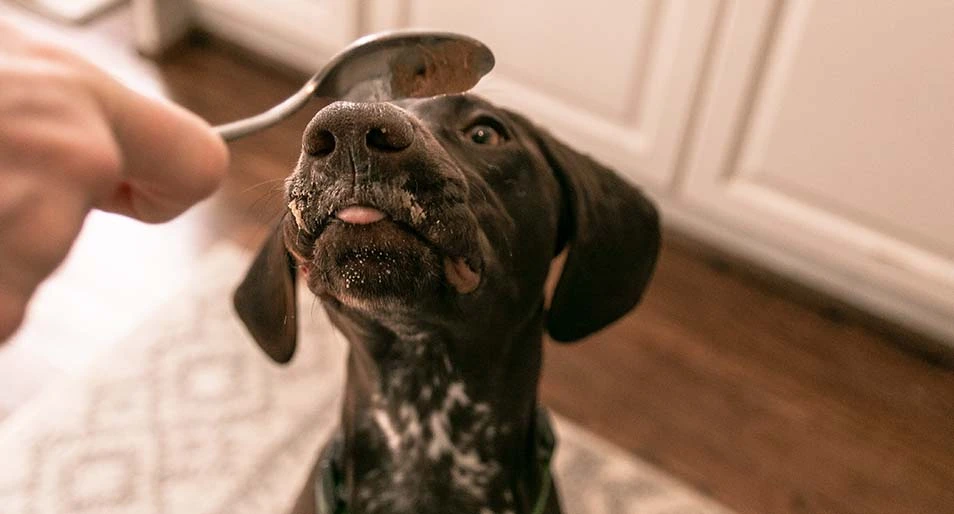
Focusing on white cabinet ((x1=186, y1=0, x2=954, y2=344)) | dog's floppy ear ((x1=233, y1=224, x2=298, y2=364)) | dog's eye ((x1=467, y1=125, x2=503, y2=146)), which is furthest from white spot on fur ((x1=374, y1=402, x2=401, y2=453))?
white cabinet ((x1=186, y1=0, x2=954, y2=344))

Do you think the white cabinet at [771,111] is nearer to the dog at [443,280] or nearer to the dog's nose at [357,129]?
the dog at [443,280]

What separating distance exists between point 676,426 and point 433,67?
1.33 meters

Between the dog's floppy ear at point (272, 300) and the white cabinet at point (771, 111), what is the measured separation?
1305mm

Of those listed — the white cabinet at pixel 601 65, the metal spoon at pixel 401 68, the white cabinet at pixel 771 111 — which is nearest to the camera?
the metal spoon at pixel 401 68

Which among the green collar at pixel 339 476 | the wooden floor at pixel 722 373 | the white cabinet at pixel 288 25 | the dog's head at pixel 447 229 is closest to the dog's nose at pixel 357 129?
the dog's head at pixel 447 229

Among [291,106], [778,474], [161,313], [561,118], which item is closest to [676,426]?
[778,474]

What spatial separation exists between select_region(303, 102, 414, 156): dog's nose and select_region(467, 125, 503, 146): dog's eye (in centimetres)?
26

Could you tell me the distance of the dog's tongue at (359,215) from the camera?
3.14 feet

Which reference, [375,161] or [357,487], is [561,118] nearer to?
[357,487]

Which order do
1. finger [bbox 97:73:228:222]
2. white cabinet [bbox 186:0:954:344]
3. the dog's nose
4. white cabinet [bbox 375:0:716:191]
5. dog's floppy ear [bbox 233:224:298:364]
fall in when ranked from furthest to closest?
white cabinet [bbox 375:0:716:191] < white cabinet [bbox 186:0:954:344] < dog's floppy ear [bbox 233:224:298:364] < the dog's nose < finger [bbox 97:73:228:222]

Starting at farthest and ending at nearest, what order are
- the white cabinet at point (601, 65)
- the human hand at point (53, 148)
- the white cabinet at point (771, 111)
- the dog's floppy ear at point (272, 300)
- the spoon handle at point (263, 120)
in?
the white cabinet at point (601, 65)
the white cabinet at point (771, 111)
the dog's floppy ear at point (272, 300)
the spoon handle at point (263, 120)
the human hand at point (53, 148)

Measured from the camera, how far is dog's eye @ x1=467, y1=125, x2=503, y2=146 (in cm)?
120

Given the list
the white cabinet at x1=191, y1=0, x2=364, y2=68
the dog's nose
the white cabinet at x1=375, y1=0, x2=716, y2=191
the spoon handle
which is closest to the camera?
the dog's nose

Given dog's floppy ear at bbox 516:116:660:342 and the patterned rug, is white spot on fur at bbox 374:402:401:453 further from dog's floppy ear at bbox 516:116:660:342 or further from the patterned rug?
the patterned rug
